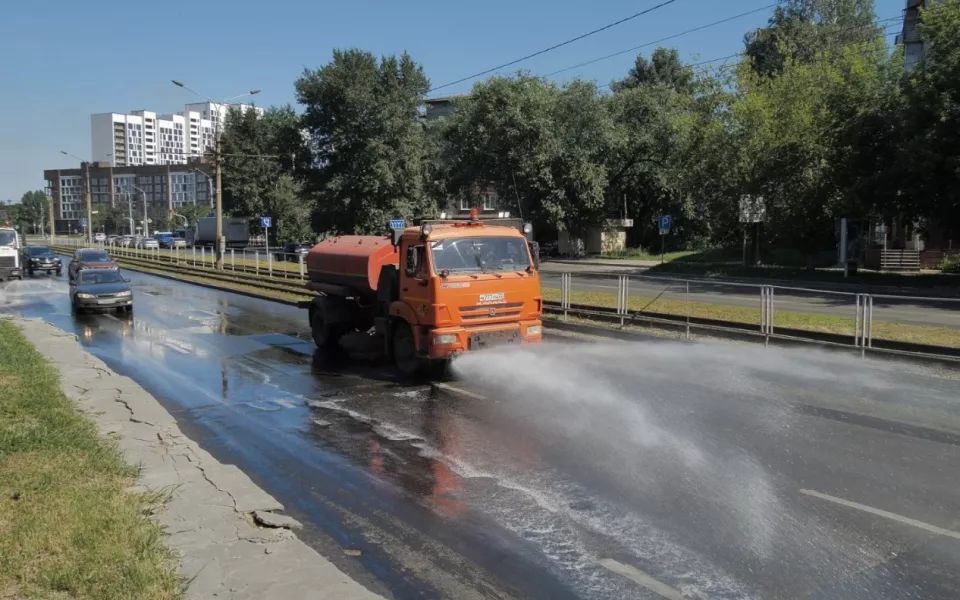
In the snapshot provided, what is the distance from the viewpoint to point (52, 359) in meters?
13.2

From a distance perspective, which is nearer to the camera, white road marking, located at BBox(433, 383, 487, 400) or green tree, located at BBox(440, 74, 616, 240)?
white road marking, located at BBox(433, 383, 487, 400)

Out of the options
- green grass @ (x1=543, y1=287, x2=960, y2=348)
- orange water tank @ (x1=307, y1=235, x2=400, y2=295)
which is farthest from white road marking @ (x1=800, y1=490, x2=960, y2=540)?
green grass @ (x1=543, y1=287, x2=960, y2=348)

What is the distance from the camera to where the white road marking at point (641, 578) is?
15.1 feet

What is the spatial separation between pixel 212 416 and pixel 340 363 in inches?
162

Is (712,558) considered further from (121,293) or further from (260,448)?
(121,293)

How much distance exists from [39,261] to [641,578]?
48.3 meters

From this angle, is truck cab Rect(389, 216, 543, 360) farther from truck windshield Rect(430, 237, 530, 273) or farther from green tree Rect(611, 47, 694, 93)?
green tree Rect(611, 47, 694, 93)

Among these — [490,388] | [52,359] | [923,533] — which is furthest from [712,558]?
[52,359]

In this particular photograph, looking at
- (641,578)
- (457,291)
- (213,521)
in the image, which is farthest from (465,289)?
(641,578)

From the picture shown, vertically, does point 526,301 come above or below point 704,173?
below

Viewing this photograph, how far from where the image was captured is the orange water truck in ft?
36.4

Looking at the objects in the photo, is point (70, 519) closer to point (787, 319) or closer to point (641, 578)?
point (641, 578)

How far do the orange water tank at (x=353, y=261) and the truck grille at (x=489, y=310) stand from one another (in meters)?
2.10

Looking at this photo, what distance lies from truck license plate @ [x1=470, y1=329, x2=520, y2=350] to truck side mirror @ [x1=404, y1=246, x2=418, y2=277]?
4.77ft
